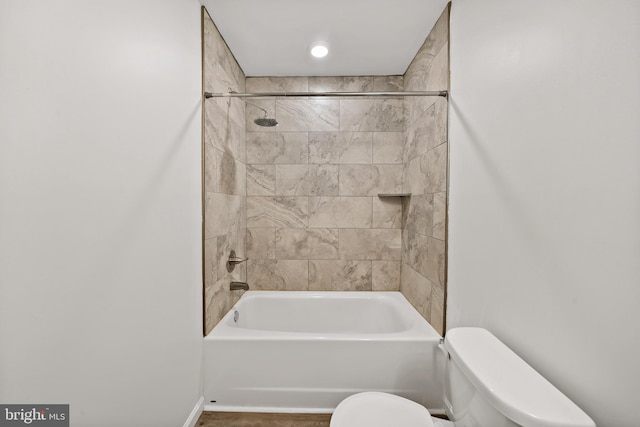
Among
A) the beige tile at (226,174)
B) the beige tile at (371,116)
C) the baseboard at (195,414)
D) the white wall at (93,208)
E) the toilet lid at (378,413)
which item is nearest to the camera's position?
the white wall at (93,208)

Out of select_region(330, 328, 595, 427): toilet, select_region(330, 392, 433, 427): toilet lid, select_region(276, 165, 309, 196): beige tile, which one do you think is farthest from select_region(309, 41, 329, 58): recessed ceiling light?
select_region(330, 392, 433, 427): toilet lid

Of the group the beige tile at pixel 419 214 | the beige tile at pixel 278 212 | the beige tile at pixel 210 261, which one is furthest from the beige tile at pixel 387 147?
the beige tile at pixel 210 261

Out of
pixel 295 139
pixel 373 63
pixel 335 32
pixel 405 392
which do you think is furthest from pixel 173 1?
pixel 405 392

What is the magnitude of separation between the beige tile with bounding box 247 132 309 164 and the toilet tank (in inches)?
70.9

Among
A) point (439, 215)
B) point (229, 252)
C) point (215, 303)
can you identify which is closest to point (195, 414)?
point (215, 303)

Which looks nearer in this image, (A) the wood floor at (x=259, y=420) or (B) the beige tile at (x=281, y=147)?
(A) the wood floor at (x=259, y=420)

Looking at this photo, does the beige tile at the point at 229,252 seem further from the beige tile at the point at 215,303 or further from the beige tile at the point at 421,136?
the beige tile at the point at 421,136

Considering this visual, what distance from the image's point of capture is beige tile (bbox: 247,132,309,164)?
237cm

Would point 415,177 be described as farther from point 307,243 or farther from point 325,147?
point 307,243

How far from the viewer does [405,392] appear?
1567mm

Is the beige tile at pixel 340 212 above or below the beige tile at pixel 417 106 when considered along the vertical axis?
below

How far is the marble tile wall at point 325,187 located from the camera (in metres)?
2.36

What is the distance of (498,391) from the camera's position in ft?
2.36

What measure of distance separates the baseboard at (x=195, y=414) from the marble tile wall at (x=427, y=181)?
1459mm
